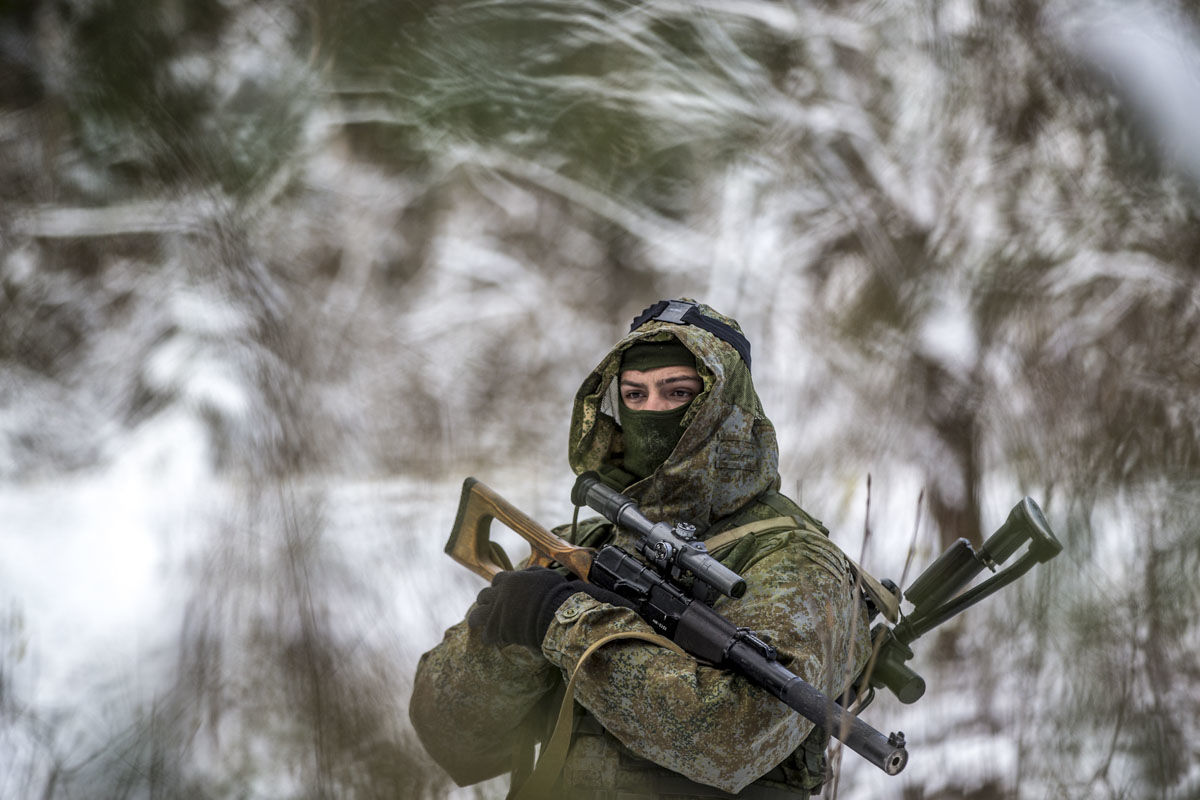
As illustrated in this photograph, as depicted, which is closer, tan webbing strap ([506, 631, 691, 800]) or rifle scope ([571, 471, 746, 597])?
rifle scope ([571, 471, 746, 597])

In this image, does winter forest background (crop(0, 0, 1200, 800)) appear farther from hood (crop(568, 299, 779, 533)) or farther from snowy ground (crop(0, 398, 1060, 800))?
hood (crop(568, 299, 779, 533))

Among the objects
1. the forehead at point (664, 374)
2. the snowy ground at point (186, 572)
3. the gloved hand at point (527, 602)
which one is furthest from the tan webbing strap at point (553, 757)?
the snowy ground at point (186, 572)

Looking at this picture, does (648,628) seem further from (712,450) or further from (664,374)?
(664,374)

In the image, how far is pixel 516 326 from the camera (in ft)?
21.9

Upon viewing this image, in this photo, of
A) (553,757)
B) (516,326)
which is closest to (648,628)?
(553,757)

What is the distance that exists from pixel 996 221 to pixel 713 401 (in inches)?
147

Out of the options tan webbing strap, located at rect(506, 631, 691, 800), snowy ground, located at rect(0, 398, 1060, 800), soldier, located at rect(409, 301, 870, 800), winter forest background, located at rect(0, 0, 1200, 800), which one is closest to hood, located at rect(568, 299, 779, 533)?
soldier, located at rect(409, 301, 870, 800)

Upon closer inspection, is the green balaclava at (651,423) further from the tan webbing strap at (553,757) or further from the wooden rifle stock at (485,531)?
the tan webbing strap at (553,757)

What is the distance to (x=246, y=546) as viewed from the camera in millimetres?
4113

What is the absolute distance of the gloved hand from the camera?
2.44 metres

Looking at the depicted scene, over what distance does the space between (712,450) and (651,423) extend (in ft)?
0.66

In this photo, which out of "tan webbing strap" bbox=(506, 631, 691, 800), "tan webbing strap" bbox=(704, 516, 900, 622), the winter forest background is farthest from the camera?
the winter forest background

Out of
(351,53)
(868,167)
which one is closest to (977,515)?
(868,167)

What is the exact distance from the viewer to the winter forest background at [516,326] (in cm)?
343
